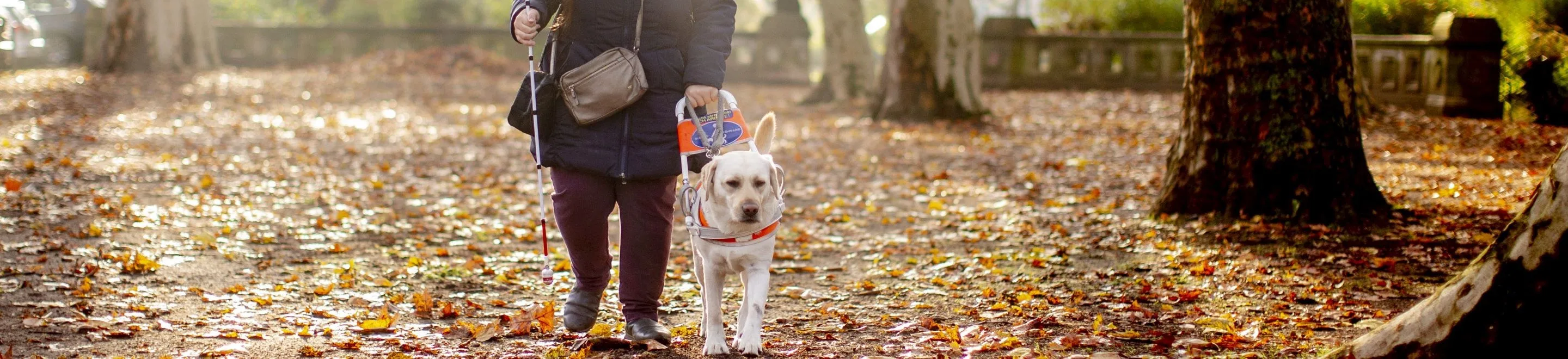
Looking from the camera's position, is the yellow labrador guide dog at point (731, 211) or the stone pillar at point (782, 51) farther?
the stone pillar at point (782, 51)

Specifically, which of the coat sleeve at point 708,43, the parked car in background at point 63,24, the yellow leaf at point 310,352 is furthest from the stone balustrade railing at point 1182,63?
the parked car in background at point 63,24

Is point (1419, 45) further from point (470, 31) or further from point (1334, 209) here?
point (470, 31)

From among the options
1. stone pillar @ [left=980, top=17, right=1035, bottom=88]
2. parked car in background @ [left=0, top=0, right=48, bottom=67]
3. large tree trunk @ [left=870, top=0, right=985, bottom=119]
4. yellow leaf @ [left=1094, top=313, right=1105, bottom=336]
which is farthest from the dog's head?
parked car in background @ [left=0, top=0, right=48, bottom=67]

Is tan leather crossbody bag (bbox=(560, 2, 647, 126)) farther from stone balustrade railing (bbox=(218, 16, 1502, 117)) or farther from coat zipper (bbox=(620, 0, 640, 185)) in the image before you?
stone balustrade railing (bbox=(218, 16, 1502, 117))

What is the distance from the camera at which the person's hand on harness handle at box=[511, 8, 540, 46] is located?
4277mm

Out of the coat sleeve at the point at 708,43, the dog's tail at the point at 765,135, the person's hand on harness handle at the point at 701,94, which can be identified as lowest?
the dog's tail at the point at 765,135

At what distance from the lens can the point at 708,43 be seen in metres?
4.36

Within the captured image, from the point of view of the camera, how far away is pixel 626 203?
4.50 m

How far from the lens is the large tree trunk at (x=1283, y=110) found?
273 inches

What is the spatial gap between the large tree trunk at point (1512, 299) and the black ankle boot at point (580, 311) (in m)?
2.76

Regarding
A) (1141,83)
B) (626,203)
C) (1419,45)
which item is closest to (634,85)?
(626,203)

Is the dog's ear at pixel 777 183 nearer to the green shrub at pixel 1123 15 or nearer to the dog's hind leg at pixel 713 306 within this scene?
the dog's hind leg at pixel 713 306

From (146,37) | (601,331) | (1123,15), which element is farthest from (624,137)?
(146,37)

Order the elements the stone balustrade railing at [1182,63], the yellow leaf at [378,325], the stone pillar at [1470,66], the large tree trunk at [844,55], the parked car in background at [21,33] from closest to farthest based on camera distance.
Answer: the yellow leaf at [378,325]
the stone pillar at [1470,66]
the stone balustrade railing at [1182,63]
the large tree trunk at [844,55]
the parked car in background at [21,33]
